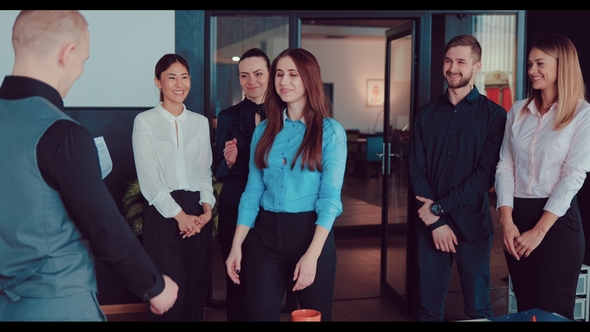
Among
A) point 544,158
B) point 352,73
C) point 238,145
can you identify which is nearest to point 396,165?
point 238,145

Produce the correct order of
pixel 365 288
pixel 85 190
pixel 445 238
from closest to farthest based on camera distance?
pixel 85 190
pixel 445 238
pixel 365 288

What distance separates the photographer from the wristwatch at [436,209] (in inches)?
132

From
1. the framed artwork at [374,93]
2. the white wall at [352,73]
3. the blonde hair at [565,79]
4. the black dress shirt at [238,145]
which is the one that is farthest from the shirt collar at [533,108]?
the framed artwork at [374,93]

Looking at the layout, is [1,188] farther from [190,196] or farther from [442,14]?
[442,14]

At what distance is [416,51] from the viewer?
4.44 meters

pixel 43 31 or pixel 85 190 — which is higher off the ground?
pixel 43 31

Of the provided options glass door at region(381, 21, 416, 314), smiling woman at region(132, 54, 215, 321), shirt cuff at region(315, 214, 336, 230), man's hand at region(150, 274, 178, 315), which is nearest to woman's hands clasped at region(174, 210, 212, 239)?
smiling woman at region(132, 54, 215, 321)

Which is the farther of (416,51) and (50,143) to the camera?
(416,51)

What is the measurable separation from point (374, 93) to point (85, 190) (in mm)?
15331

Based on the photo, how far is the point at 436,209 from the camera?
3357 mm

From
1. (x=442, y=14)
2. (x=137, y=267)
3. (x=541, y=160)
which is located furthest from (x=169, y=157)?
(x=442, y=14)

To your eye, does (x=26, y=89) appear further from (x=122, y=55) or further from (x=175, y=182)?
(x=122, y=55)

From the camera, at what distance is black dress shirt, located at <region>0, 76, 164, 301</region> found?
5.70 ft

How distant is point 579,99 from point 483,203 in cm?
77
